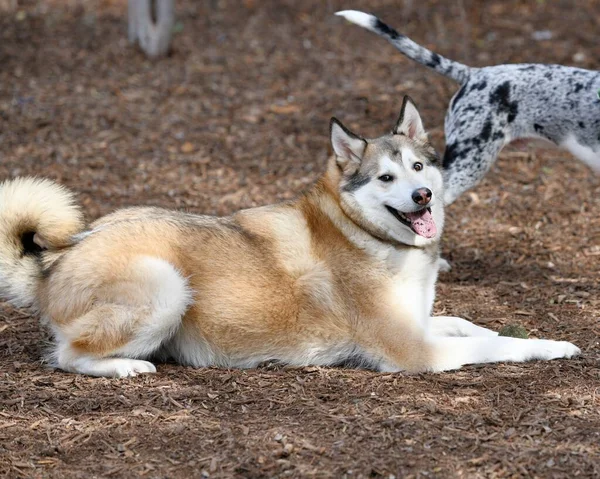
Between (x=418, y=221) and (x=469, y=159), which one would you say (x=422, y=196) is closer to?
(x=418, y=221)

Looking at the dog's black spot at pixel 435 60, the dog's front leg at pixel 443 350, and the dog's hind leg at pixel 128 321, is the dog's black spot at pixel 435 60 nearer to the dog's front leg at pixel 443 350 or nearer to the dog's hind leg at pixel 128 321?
the dog's front leg at pixel 443 350

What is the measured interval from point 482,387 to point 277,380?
3.25 feet

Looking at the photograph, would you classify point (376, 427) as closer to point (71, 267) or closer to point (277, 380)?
point (277, 380)

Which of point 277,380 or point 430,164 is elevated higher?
point 430,164

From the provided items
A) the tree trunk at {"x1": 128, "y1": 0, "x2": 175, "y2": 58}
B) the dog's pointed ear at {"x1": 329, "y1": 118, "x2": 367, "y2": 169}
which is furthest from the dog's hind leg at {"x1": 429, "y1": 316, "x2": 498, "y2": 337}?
the tree trunk at {"x1": 128, "y1": 0, "x2": 175, "y2": 58}

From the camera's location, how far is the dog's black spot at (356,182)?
473 centimetres

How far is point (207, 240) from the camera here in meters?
4.66

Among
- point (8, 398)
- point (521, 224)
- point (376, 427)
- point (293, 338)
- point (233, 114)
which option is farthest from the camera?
point (233, 114)

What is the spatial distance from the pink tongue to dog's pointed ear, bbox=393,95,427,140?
461 mm

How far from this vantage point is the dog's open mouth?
4.67m

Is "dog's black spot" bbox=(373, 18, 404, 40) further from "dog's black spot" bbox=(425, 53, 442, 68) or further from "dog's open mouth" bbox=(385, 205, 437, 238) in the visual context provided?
"dog's open mouth" bbox=(385, 205, 437, 238)

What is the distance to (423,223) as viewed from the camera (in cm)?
469

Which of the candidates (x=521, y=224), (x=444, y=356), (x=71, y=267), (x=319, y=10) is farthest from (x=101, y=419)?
(x=319, y=10)

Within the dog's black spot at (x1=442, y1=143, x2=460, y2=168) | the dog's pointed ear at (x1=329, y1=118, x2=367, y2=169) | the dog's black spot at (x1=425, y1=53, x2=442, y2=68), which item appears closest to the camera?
the dog's pointed ear at (x1=329, y1=118, x2=367, y2=169)
